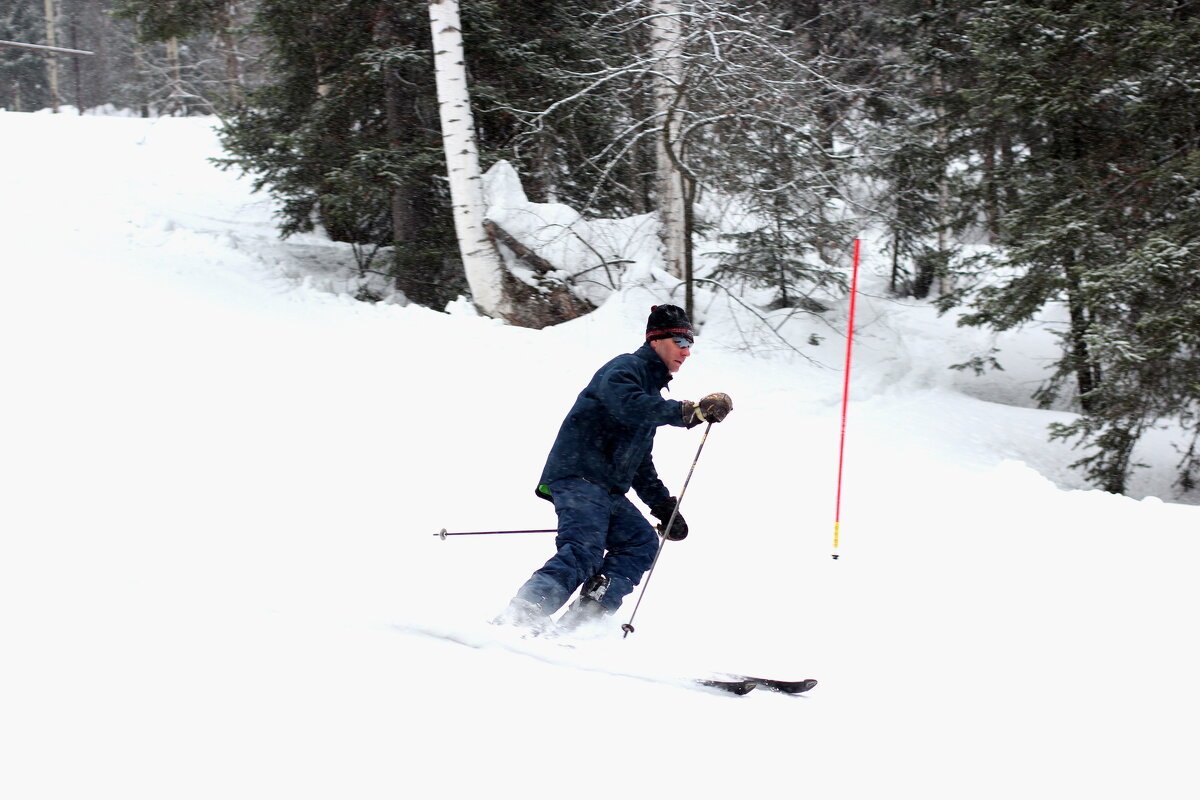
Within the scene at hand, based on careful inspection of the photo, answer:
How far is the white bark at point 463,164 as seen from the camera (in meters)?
10.5

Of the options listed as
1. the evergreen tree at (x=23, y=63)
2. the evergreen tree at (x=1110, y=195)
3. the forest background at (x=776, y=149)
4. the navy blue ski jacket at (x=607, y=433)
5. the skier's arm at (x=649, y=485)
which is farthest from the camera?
the evergreen tree at (x=23, y=63)

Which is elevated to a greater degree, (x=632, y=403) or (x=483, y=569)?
(x=632, y=403)

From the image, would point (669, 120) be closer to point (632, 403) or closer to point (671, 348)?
point (671, 348)

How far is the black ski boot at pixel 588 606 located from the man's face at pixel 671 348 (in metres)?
1.13

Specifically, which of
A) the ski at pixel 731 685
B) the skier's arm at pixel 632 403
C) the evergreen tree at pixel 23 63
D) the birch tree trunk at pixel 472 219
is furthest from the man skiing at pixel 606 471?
the evergreen tree at pixel 23 63

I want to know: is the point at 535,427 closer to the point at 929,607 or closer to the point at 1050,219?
the point at 929,607

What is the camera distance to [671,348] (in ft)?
14.1

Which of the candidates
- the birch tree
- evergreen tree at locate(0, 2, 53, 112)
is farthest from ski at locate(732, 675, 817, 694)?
evergreen tree at locate(0, 2, 53, 112)

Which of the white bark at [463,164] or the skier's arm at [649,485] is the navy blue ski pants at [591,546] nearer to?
the skier's arm at [649,485]

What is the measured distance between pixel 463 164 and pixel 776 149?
Answer: 3931mm

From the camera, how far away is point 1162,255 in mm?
7480

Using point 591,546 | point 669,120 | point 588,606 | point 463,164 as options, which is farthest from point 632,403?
point 463,164

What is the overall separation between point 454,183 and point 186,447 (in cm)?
513

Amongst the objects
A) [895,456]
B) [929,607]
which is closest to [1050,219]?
[895,456]
